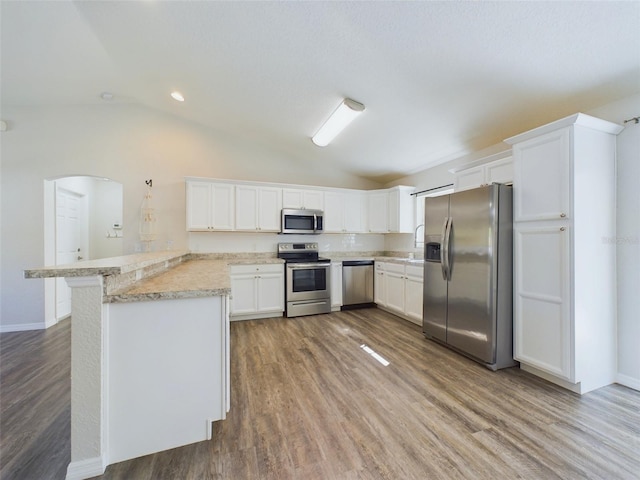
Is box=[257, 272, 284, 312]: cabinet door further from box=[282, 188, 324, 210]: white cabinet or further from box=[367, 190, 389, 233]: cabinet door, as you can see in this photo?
box=[367, 190, 389, 233]: cabinet door

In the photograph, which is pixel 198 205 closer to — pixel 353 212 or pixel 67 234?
pixel 67 234

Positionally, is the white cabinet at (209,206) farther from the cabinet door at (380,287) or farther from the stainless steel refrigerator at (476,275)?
the stainless steel refrigerator at (476,275)

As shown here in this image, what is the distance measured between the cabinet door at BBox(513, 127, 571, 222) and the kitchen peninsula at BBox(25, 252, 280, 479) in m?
2.68

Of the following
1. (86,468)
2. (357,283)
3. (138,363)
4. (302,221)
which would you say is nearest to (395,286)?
(357,283)

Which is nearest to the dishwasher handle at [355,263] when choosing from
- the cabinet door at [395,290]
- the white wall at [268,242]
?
the cabinet door at [395,290]

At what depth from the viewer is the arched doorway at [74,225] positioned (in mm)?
3834

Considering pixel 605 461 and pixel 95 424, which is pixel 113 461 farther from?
pixel 605 461

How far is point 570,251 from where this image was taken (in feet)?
6.86

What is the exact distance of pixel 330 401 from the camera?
202 centimetres

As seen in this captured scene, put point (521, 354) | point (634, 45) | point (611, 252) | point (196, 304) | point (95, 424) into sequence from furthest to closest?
point (521, 354) → point (611, 252) → point (634, 45) → point (196, 304) → point (95, 424)

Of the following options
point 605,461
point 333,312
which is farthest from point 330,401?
point 333,312

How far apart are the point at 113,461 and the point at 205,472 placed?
0.55 meters

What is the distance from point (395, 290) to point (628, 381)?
7.99 feet

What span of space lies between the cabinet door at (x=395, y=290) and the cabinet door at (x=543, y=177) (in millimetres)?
1891
